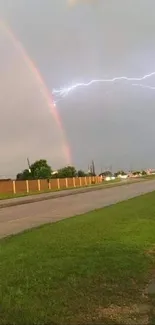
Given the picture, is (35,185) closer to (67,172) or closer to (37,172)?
(37,172)

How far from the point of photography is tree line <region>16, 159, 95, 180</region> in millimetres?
87387

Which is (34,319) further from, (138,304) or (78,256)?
(78,256)

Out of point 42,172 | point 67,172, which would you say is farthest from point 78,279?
point 67,172

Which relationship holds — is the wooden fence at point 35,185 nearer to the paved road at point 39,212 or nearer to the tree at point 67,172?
the tree at point 67,172

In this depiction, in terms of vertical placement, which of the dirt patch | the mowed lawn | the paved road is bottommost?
the dirt patch

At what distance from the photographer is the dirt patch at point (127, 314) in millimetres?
5905

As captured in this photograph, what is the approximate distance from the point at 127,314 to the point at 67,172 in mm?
101026

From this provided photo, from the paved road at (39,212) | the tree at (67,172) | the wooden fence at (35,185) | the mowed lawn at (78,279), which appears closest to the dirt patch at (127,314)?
the mowed lawn at (78,279)

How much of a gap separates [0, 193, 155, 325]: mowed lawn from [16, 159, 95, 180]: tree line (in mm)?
72866

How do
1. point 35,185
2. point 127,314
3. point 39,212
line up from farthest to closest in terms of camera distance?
point 35,185, point 39,212, point 127,314

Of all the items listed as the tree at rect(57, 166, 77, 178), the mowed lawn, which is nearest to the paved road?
the mowed lawn

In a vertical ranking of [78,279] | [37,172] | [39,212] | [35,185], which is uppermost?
[37,172]

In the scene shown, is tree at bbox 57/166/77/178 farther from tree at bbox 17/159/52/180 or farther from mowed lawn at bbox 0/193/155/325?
mowed lawn at bbox 0/193/155/325

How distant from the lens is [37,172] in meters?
88.5
